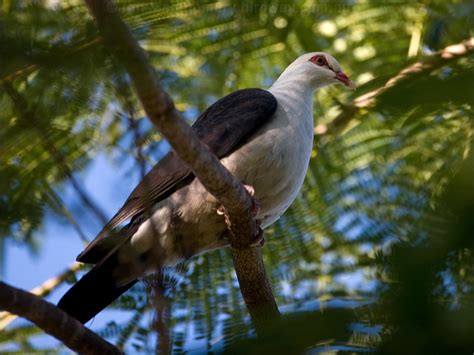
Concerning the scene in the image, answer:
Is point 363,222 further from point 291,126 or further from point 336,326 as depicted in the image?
point 291,126

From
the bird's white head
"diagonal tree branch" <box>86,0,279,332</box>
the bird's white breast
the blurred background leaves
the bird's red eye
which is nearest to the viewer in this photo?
the blurred background leaves

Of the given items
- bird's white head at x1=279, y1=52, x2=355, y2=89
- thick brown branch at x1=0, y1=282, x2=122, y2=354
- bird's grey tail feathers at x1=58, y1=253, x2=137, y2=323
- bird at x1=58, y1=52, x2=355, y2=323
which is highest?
bird's white head at x1=279, y1=52, x2=355, y2=89

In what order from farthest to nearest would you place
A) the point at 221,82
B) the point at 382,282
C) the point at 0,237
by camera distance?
1. the point at 221,82
2. the point at 0,237
3. the point at 382,282

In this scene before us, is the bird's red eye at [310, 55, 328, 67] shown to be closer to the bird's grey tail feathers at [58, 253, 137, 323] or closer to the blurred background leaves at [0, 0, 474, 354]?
the blurred background leaves at [0, 0, 474, 354]

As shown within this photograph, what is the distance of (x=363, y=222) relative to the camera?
7.54 ft

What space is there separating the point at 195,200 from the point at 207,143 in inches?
13.3

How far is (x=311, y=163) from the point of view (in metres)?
4.96

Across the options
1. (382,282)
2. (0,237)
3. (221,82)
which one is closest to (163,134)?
(0,237)

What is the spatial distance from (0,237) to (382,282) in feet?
3.53

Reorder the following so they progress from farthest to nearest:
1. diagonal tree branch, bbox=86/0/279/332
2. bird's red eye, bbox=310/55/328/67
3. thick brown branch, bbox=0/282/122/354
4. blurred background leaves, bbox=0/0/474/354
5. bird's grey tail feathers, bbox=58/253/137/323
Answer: bird's red eye, bbox=310/55/328/67 → bird's grey tail feathers, bbox=58/253/137/323 → thick brown branch, bbox=0/282/122/354 → diagonal tree branch, bbox=86/0/279/332 → blurred background leaves, bbox=0/0/474/354

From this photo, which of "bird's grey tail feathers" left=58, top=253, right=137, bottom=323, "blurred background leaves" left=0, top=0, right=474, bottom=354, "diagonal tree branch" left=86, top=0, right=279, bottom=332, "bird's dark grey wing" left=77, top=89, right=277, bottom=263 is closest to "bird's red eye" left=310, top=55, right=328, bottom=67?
"blurred background leaves" left=0, top=0, right=474, bottom=354

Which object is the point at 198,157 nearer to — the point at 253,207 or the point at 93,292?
the point at 253,207

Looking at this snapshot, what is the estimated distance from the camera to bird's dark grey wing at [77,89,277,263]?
141 inches

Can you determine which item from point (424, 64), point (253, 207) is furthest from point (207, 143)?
point (424, 64)
